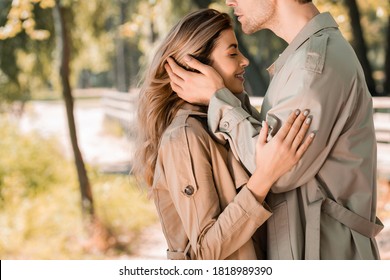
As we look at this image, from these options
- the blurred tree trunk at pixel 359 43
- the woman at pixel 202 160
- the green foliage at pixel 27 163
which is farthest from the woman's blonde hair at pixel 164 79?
the blurred tree trunk at pixel 359 43

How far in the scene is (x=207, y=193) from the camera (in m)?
1.92

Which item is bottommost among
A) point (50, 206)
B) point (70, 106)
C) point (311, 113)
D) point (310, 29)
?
point (50, 206)

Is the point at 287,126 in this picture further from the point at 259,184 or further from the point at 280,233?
the point at 280,233

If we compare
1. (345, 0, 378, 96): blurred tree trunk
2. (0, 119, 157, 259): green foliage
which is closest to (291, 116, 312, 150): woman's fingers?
(0, 119, 157, 259): green foliage

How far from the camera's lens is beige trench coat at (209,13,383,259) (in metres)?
1.83

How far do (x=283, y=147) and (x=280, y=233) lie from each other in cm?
28

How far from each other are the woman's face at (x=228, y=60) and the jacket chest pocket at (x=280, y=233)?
17.0 inches

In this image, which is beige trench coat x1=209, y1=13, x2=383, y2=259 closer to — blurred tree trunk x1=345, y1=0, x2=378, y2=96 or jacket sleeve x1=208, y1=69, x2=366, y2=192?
jacket sleeve x1=208, y1=69, x2=366, y2=192

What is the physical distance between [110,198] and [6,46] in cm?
293

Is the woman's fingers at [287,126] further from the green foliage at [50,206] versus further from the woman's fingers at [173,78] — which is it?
the green foliage at [50,206]

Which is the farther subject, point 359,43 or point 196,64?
point 359,43

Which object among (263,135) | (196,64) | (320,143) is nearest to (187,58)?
(196,64)

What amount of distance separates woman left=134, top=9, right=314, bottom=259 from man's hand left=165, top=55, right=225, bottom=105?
0.13 ft
